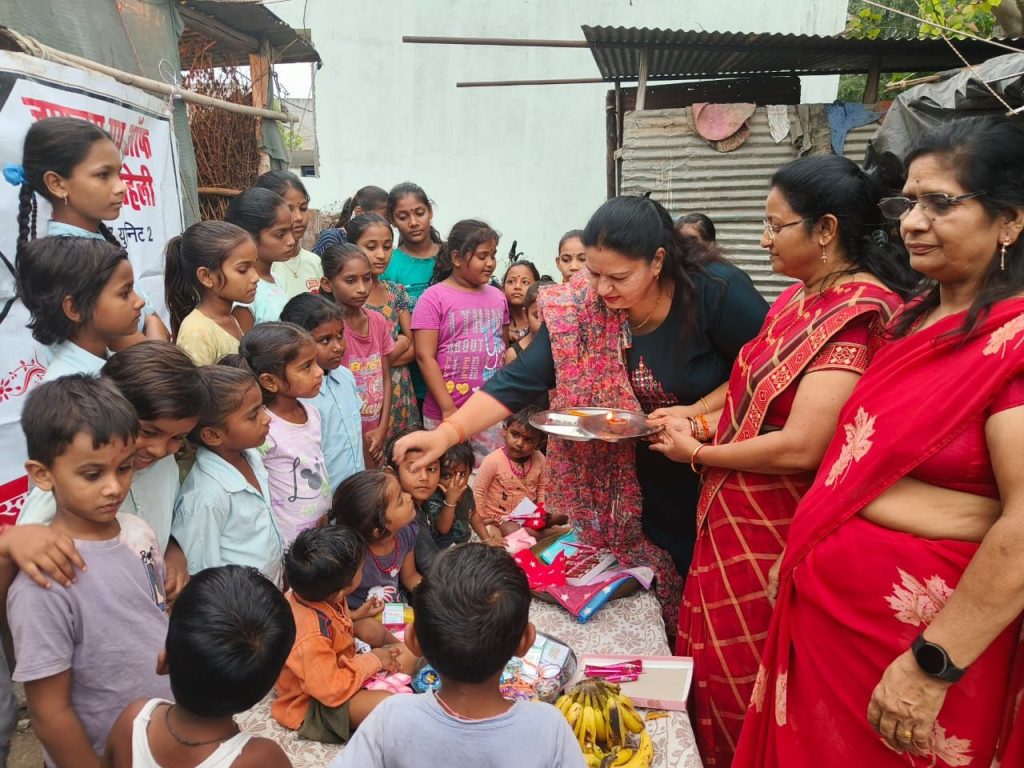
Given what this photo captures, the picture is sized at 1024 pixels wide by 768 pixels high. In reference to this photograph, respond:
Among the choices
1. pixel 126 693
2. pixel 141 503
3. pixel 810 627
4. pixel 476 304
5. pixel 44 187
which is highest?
pixel 44 187

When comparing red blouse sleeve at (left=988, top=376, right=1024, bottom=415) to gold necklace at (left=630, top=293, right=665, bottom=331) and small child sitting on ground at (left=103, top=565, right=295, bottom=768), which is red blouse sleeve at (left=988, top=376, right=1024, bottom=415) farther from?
small child sitting on ground at (left=103, top=565, right=295, bottom=768)

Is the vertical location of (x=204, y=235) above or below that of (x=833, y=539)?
above

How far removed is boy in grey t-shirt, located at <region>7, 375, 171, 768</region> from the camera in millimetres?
1774

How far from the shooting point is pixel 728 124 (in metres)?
6.34

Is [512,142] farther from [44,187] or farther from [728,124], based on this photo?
[44,187]

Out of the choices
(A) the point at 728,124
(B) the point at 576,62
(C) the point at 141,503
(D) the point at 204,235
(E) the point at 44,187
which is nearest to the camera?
(C) the point at 141,503

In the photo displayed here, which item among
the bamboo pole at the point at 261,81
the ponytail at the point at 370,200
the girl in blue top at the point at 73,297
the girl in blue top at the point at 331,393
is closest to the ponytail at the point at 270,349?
the girl in blue top at the point at 331,393

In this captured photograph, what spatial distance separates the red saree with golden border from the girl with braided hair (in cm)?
222

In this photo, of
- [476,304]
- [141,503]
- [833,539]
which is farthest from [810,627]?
[476,304]

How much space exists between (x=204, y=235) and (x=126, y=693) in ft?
6.29

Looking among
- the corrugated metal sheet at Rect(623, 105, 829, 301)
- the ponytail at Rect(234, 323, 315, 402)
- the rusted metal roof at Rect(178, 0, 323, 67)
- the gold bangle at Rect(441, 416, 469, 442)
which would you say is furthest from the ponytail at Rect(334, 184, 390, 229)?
the gold bangle at Rect(441, 416, 469, 442)

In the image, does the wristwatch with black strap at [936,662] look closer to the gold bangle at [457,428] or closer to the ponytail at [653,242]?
the ponytail at [653,242]

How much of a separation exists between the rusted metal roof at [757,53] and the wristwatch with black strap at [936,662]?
495 centimetres

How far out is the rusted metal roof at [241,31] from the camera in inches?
226
